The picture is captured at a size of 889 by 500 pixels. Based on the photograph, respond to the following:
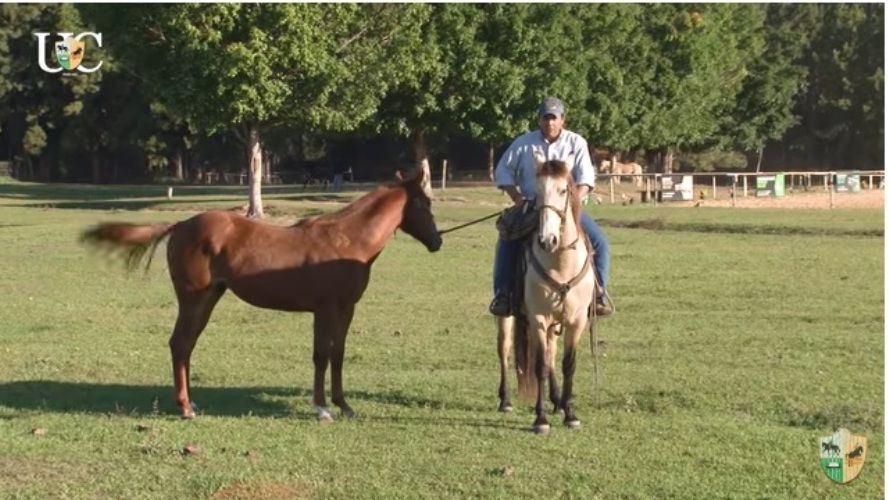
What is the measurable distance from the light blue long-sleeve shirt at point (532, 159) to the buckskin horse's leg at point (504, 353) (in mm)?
1213

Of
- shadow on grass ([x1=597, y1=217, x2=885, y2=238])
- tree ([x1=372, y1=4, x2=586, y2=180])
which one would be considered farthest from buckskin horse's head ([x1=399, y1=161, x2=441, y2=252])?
tree ([x1=372, y1=4, x2=586, y2=180])

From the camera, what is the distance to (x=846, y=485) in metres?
7.86

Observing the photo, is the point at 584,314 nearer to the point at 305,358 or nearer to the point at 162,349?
the point at 305,358

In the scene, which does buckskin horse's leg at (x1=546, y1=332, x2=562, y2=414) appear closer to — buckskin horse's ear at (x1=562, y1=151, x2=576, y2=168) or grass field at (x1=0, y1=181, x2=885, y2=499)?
grass field at (x1=0, y1=181, x2=885, y2=499)

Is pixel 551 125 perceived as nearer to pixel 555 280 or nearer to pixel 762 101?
pixel 555 280

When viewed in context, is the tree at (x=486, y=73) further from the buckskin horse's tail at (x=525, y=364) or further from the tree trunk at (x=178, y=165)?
the tree trunk at (x=178, y=165)

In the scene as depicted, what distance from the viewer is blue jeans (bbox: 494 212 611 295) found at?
10.2m

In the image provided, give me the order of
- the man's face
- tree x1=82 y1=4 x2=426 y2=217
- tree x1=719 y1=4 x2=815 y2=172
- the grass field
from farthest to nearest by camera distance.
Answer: tree x1=719 y1=4 x2=815 y2=172, tree x1=82 y1=4 x2=426 y2=217, the man's face, the grass field

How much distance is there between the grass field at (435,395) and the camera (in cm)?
803

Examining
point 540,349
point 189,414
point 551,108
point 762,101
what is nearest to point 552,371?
point 540,349

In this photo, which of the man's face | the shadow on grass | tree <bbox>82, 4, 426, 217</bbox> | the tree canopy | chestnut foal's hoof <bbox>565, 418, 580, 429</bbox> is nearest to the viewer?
chestnut foal's hoof <bbox>565, 418, 580, 429</bbox>

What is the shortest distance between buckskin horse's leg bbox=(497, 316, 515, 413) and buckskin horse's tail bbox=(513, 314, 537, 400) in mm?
120

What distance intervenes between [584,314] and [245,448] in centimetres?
293

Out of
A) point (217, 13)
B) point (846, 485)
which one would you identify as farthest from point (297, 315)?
point (217, 13)
